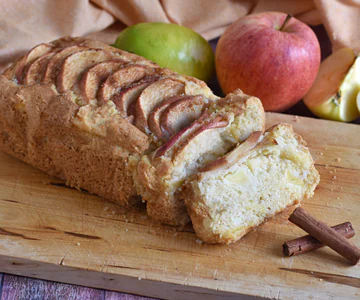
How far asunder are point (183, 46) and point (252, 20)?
0.52 meters

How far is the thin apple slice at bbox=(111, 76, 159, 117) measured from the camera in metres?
2.74

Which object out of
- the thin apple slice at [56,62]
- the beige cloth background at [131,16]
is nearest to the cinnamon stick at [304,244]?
the thin apple slice at [56,62]

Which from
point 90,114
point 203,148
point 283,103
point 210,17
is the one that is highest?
point 90,114

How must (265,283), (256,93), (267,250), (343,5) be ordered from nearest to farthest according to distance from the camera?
(265,283) < (267,250) < (256,93) < (343,5)

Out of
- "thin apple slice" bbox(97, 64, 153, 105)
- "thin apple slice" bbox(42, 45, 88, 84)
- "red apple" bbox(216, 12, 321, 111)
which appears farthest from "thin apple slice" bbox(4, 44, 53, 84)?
"red apple" bbox(216, 12, 321, 111)

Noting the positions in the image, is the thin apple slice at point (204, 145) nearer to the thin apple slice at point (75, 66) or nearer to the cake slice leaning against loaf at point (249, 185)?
the cake slice leaning against loaf at point (249, 185)

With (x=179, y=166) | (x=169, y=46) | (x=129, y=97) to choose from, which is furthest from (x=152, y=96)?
(x=169, y=46)

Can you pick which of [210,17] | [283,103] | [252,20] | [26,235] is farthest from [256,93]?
[26,235]

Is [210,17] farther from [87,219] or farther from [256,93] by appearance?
[87,219]

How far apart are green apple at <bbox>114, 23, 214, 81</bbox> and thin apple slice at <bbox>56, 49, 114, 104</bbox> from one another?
25.1 inches

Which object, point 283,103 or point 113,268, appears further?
point 283,103

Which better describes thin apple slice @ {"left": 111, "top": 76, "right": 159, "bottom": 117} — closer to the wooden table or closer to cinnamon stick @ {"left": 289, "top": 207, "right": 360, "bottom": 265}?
the wooden table

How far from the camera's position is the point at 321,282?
2.35m

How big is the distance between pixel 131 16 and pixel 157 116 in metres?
1.85
